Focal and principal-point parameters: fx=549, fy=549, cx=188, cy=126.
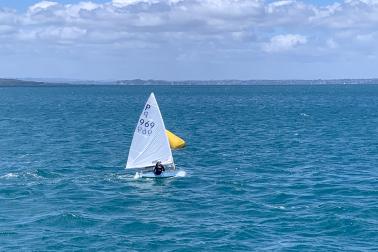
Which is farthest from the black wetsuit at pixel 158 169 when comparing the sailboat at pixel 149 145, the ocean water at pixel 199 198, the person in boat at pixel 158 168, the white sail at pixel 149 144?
the white sail at pixel 149 144

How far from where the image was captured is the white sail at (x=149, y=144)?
210 ft

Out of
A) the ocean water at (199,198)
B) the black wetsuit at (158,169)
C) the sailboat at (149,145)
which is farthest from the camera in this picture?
the sailboat at (149,145)

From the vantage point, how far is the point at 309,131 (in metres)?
115

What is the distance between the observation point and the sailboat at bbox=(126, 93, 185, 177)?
6391 centimetres

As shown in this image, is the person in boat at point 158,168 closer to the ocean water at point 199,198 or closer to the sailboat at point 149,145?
the ocean water at point 199,198

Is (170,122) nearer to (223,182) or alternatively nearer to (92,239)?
(223,182)

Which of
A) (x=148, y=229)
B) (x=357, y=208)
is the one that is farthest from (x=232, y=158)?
(x=148, y=229)

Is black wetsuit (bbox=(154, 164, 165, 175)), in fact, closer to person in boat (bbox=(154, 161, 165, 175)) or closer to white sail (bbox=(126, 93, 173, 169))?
person in boat (bbox=(154, 161, 165, 175))

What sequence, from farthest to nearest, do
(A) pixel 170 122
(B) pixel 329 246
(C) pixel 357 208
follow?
1. (A) pixel 170 122
2. (C) pixel 357 208
3. (B) pixel 329 246

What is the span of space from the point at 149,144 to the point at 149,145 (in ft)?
0.39

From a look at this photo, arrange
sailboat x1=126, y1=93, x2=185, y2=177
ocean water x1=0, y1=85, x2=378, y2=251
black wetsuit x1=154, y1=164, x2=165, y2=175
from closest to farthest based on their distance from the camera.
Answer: ocean water x1=0, y1=85, x2=378, y2=251
black wetsuit x1=154, y1=164, x2=165, y2=175
sailboat x1=126, y1=93, x2=185, y2=177

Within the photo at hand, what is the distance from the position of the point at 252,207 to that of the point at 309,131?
222ft

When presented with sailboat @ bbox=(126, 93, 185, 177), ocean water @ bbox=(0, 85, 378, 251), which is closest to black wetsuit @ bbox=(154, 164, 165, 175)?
ocean water @ bbox=(0, 85, 378, 251)

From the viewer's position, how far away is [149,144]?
64.4m
